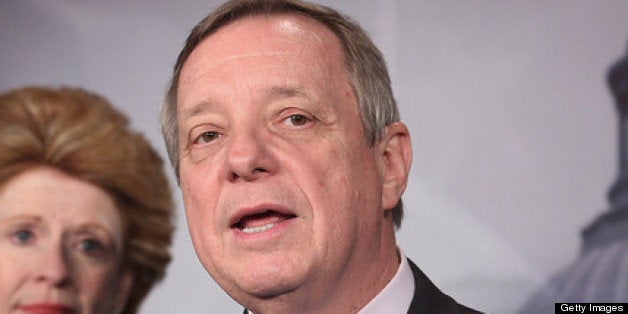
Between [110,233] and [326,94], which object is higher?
[326,94]

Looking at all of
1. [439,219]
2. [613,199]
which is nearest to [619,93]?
[613,199]

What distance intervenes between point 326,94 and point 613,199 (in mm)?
1084

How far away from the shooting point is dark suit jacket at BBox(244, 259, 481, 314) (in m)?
1.67

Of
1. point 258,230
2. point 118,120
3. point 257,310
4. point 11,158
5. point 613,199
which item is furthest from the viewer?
point 613,199

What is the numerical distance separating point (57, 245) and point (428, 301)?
676mm

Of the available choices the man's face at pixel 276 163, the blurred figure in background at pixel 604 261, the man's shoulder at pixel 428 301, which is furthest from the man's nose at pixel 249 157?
the blurred figure in background at pixel 604 261

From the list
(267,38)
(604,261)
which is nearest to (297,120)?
(267,38)

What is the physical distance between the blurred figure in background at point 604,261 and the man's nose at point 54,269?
123cm

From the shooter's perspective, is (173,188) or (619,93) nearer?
(173,188)

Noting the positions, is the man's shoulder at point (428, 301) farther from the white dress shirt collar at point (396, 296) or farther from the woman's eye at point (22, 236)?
the woman's eye at point (22, 236)

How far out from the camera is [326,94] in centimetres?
163

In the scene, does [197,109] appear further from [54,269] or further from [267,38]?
[54,269]

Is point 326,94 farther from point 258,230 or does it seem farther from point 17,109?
point 17,109

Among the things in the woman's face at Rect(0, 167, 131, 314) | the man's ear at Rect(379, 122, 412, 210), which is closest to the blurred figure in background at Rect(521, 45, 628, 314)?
the man's ear at Rect(379, 122, 412, 210)
